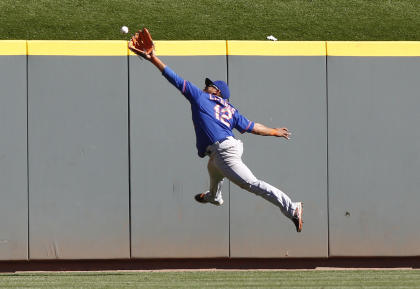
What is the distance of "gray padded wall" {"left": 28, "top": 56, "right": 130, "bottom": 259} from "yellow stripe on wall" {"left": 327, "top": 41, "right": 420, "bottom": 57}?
2.64m

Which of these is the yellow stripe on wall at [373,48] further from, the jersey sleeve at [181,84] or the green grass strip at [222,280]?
the jersey sleeve at [181,84]

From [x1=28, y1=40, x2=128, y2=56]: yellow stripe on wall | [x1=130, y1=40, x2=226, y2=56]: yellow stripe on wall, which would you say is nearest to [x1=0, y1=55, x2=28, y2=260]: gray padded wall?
[x1=28, y1=40, x2=128, y2=56]: yellow stripe on wall

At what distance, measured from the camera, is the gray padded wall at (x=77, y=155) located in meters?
11.1

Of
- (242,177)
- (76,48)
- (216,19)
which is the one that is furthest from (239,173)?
(216,19)

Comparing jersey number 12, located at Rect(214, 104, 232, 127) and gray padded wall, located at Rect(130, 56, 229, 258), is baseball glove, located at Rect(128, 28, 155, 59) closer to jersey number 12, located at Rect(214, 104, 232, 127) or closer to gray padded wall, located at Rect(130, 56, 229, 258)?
jersey number 12, located at Rect(214, 104, 232, 127)

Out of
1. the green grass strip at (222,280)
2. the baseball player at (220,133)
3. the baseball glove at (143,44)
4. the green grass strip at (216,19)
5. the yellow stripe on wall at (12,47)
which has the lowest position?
the green grass strip at (222,280)

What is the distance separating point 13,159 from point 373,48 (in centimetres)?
470

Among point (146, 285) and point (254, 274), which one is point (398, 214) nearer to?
point (254, 274)

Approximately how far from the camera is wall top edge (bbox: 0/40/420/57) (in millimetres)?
11047

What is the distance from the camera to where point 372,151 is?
11375 millimetres

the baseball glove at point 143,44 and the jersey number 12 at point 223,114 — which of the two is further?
the jersey number 12 at point 223,114

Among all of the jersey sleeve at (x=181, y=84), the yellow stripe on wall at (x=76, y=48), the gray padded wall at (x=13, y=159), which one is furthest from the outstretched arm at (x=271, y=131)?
the gray padded wall at (x=13, y=159)

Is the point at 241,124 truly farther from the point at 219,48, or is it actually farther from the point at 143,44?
the point at 219,48

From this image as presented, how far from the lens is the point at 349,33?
14.8 m
